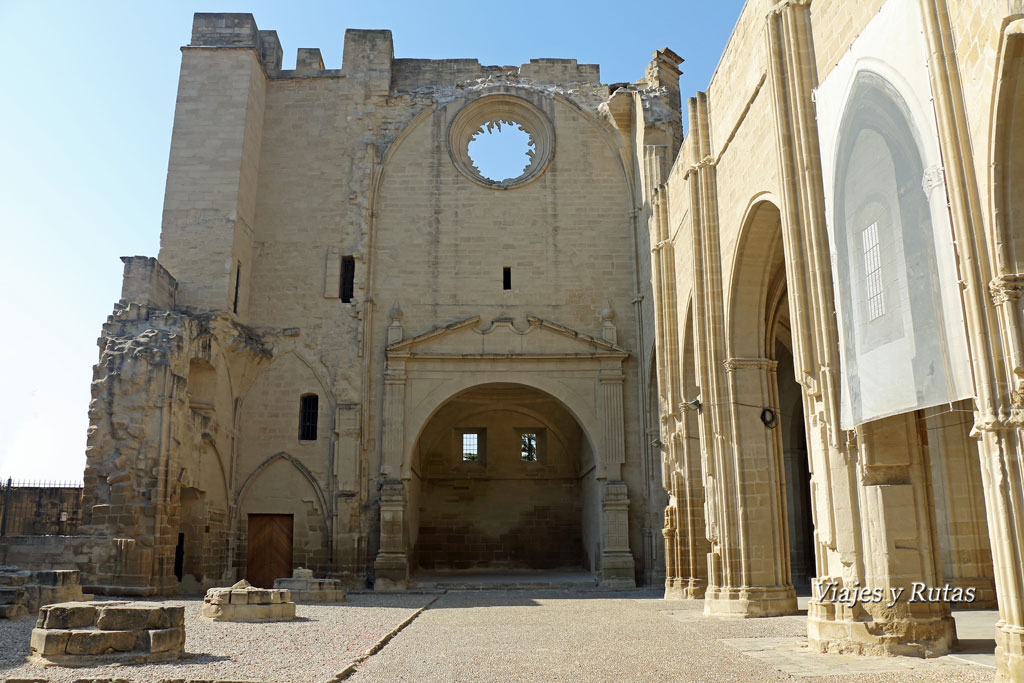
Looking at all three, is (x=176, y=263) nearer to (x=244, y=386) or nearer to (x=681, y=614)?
(x=244, y=386)

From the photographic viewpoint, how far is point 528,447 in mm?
26312

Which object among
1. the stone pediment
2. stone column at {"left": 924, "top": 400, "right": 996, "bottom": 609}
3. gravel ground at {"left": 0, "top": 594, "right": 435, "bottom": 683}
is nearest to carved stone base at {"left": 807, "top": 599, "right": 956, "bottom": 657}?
gravel ground at {"left": 0, "top": 594, "right": 435, "bottom": 683}

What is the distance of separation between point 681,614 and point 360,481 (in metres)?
9.68

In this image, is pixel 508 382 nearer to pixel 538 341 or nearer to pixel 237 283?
pixel 538 341

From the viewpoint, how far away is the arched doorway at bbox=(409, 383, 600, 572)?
25.3 meters

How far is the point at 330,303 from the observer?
21.2 m

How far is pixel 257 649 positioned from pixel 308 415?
42.2 feet

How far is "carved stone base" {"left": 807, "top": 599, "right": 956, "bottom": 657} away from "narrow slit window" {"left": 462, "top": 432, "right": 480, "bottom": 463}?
61.1 ft

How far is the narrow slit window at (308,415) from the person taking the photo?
2083 cm

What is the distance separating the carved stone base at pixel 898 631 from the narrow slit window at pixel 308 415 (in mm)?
14940

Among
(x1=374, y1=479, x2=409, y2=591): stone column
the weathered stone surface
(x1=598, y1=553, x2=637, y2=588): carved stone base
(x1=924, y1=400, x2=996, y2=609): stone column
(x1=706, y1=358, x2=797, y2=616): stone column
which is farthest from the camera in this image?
(x1=374, y1=479, x2=409, y2=591): stone column

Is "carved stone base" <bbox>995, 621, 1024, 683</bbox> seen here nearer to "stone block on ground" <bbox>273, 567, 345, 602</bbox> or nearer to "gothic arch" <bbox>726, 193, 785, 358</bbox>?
"gothic arch" <bbox>726, 193, 785, 358</bbox>

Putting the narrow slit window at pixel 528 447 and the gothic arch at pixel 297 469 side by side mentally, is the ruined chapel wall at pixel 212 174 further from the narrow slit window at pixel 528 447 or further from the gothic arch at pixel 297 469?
the narrow slit window at pixel 528 447

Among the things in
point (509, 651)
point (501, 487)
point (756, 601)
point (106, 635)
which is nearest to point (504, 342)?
point (501, 487)
